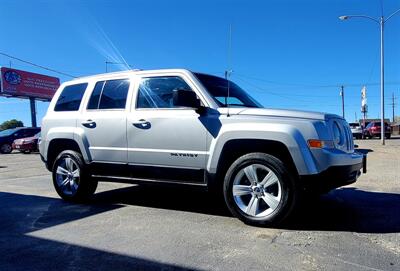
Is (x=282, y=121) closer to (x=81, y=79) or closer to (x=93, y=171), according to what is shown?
(x=93, y=171)

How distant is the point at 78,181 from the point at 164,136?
1.95 meters

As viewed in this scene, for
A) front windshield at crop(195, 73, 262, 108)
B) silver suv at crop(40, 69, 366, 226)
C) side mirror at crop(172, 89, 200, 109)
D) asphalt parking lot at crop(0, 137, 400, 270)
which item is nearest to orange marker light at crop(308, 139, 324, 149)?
silver suv at crop(40, 69, 366, 226)

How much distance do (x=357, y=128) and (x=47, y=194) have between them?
127ft

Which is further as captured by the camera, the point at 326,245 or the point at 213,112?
the point at 213,112

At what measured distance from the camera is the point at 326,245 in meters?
4.31

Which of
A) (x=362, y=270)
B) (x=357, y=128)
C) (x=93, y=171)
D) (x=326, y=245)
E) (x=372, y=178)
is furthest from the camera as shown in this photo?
(x=357, y=128)

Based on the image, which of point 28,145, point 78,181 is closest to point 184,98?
point 78,181

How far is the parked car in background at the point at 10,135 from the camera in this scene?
26.0 metres

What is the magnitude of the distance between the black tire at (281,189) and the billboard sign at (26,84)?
44153mm

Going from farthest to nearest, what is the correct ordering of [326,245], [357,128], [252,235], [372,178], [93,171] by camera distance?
[357,128], [372,178], [93,171], [252,235], [326,245]

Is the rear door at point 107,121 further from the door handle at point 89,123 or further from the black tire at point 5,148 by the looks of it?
the black tire at point 5,148

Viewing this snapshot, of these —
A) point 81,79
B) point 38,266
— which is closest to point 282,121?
point 38,266

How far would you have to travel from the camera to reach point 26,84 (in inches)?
1838

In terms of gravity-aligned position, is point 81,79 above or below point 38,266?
above
